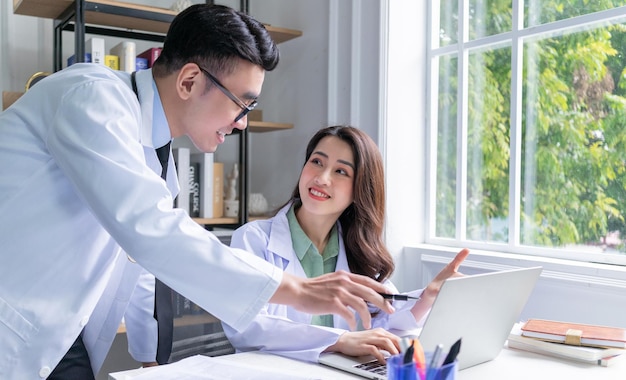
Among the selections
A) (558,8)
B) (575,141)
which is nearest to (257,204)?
(575,141)

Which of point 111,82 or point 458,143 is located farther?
point 458,143

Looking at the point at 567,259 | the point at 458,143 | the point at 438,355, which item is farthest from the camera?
the point at 458,143

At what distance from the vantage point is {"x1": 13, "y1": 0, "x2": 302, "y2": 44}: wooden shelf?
252 centimetres

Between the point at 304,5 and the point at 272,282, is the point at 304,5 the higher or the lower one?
the higher one

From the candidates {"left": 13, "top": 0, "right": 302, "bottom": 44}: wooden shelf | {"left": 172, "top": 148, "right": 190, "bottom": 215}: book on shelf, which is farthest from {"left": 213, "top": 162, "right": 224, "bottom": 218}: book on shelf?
{"left": 13, "top": 0, "right": 302, "bottom": 44}: wooden shelf

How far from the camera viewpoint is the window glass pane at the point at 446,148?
2748 millimetres

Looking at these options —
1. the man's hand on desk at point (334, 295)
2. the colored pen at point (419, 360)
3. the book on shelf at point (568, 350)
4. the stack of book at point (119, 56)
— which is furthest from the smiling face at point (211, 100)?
the stack of book at point (119, 56)

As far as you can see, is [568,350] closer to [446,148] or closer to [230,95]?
[230,95]

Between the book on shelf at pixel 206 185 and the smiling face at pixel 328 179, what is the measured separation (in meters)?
0.92

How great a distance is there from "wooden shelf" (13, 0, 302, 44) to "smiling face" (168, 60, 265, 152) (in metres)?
1.44

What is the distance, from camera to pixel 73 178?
42.3 inches

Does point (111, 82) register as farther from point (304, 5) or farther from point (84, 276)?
point (304, 5)

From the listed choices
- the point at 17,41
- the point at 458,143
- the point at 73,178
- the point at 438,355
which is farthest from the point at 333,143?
the point at 17,41

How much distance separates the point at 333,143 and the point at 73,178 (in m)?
1.06
